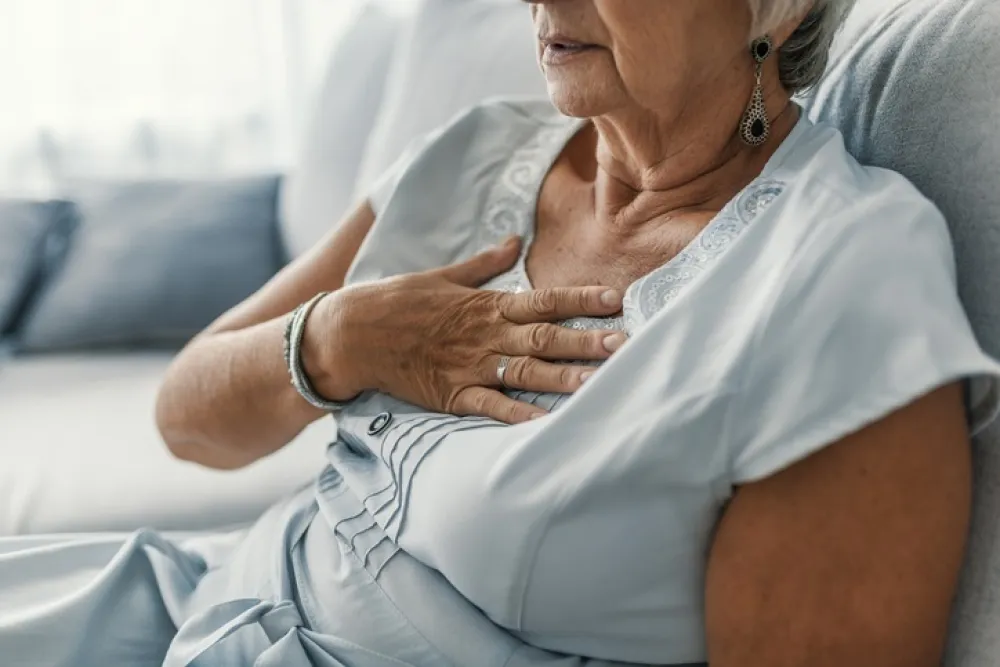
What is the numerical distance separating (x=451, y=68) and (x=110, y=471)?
0.81m

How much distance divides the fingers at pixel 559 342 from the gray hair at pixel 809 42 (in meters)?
0.29

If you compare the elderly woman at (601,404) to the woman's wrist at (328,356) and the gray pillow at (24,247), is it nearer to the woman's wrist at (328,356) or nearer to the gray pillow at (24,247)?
the woman's wrist at (328,356)

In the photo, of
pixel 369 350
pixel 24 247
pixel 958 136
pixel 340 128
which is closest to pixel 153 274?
pixel 24 247

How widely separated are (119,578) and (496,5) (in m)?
1.10

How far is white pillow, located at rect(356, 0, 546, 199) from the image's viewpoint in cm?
151

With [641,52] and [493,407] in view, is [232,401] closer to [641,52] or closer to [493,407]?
[493,407]

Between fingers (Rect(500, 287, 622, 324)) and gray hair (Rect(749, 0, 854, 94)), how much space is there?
0.85 feet

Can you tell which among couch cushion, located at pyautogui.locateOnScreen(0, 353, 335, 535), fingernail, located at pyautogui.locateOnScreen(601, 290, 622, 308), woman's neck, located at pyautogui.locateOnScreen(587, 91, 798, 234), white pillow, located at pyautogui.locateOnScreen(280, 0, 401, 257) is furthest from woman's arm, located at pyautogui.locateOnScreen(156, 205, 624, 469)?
white pillow, located at pyautogui.locateOnScreen(280, 0, 401, 257)

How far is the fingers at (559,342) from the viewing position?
0.82 metres

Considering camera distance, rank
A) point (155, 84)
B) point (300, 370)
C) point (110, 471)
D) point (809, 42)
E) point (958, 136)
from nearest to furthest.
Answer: point (958, 136) < point (809, 42) < point (300, 370) < point (110, 471) < point (155, 84)

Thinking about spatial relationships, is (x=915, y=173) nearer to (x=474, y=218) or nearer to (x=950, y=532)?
(x=950, y=532)

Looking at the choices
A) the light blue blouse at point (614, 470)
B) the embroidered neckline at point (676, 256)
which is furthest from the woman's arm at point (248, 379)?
the embroidered neckline at point (676, 256)

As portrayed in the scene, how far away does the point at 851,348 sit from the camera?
662 mm

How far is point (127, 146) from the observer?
270cm
